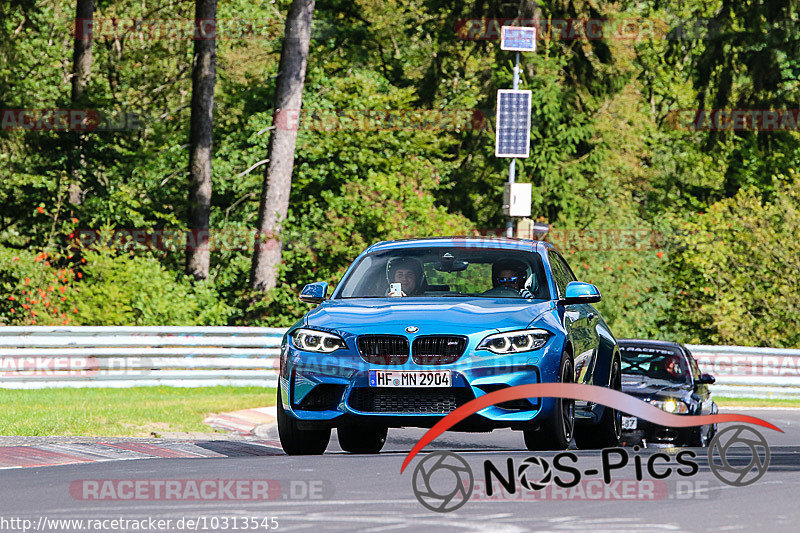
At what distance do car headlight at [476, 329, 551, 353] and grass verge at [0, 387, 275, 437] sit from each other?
7008mm

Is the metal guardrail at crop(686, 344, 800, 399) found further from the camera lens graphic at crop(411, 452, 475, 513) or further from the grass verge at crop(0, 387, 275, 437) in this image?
the camera lens graphic at crop(411, 452, 475, 513)

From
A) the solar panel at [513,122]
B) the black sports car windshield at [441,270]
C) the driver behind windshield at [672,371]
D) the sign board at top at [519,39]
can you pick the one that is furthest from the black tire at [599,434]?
the sign board at top at [519,39]

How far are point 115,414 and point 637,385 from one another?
6629mm

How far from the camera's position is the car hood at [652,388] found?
17047 millimetres

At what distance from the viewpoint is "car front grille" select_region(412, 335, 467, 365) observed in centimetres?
1020

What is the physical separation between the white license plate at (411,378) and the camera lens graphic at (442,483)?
1.93 feet

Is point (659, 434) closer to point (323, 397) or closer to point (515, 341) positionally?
point (515, 341)

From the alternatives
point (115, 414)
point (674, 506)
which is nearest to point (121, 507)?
point (674, 506)

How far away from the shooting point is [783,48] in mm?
44938

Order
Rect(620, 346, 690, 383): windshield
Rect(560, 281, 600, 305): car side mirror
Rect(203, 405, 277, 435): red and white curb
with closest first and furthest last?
Rect(560, 281, 600, 305): car side mirror, Rect(203, 405, 277, 435): red and white curb, Rect(620, 346, 690, 383): windshield

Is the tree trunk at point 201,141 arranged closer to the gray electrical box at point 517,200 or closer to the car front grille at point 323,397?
the gray electrical box at point 517,200

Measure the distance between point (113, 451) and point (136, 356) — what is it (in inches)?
485

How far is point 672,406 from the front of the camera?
55.7ft

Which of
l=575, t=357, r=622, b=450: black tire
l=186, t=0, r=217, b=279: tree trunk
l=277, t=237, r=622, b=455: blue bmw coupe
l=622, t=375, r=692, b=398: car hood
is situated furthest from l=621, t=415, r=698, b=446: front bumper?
l=186, t=0, r=217, b=279: tree trunk
